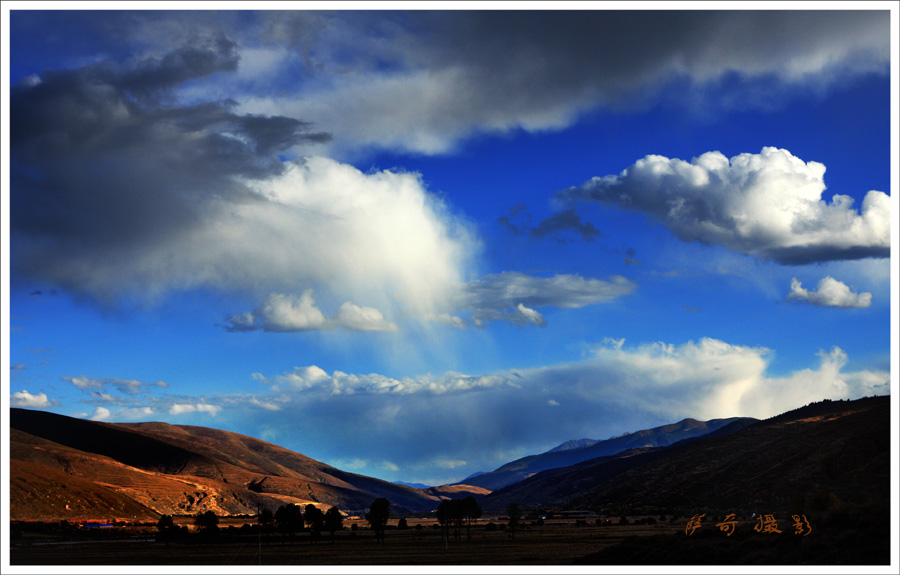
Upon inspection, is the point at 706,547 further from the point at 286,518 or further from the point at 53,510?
the point at 53,510

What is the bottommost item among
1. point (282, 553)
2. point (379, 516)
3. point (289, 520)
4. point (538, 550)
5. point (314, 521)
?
point (282, 553)

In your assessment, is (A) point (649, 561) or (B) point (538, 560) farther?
(B) point (538, 560)

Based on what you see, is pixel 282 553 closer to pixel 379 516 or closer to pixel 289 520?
pixel 379 516

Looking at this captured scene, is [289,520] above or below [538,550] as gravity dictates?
above

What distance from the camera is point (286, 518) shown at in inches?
6058

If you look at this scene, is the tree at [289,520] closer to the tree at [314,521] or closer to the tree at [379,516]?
the tree at [314,521]

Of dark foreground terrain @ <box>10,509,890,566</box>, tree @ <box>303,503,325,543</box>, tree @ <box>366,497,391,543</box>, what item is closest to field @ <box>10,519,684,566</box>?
dark foreground terrain @ <box>10,509,890,566</box>

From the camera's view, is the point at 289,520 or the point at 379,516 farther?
the point at 289,520

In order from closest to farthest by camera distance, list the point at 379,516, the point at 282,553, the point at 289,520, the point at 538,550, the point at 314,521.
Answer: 1. the point at 538,550
2. the point at 282,553
3. the point at 379,516
4. the point at 289,520
5. the point at 314,521

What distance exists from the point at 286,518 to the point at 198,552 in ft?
122

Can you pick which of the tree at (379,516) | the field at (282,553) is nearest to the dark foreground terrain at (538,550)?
the field at (282,553)

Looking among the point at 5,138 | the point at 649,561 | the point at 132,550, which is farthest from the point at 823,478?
the point at 5,138

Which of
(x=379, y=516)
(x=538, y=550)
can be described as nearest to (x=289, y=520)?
(x=379, y=516)

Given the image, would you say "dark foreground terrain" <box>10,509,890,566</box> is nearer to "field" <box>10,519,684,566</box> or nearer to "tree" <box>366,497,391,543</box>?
"field" <box>10,519,684,566</box>
